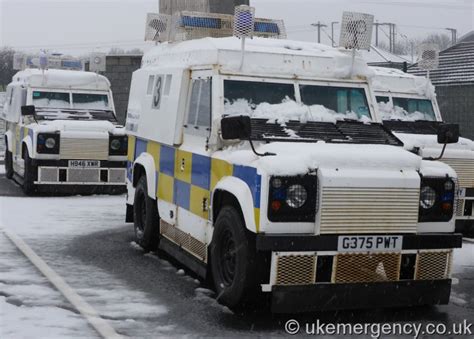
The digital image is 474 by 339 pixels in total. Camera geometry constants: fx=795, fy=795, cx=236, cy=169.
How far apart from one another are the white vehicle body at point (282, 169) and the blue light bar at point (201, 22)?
312 millimetres

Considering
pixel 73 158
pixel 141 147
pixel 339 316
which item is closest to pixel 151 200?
pixel 141 147

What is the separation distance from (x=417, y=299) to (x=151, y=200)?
3538 millimetres

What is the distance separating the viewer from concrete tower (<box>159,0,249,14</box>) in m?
13.4

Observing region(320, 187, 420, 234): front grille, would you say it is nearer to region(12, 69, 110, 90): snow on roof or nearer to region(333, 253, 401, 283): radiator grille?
region(333, 253, 401, 283): radiator grille

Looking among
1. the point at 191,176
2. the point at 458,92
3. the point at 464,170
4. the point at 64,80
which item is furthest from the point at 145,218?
the point at 458,92

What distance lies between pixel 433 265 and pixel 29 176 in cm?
938

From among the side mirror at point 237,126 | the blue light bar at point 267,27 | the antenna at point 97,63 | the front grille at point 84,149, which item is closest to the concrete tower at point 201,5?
the antenna at point 97,63

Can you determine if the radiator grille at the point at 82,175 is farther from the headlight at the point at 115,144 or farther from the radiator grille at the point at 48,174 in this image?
the headlight at the point at 115,144

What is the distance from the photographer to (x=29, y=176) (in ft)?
46.1

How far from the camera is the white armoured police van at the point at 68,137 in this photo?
45.4 feet

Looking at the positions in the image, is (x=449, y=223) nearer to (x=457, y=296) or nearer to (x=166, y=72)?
(x=457, y=296)

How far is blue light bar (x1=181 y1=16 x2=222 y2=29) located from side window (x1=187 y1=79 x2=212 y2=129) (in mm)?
1247

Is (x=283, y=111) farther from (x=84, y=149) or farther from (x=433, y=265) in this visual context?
(x=84, y=149)

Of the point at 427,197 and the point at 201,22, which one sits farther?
the point at 201,22
